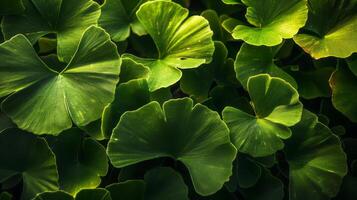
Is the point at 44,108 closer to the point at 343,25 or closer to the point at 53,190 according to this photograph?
the point at 53,190

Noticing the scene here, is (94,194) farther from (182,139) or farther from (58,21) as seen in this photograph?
(58,21)

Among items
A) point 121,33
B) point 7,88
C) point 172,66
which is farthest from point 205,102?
point 7,88

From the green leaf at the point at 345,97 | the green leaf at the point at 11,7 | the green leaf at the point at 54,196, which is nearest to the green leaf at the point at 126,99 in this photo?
the green leaf at the point at 54,196

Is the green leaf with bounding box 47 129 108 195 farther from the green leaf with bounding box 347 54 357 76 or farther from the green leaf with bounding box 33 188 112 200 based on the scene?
the green leaf with bounding box 347 54 357 76

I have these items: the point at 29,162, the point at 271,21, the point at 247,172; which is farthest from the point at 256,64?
the point at 29,162

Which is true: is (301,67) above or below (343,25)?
below

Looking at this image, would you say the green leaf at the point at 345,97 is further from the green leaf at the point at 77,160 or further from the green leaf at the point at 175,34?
the green leaf at the point at 77,160

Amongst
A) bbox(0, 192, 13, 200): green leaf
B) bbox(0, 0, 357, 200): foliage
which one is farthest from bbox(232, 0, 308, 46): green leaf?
bbox(0, 192, 13, 200): green leaf
